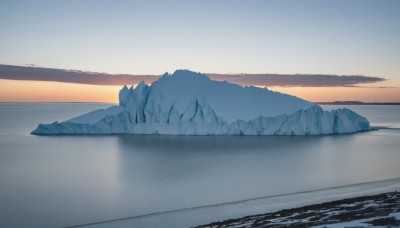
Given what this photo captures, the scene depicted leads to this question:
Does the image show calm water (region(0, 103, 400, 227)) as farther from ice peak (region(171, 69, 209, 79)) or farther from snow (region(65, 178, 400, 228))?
ice peak (region(171, 69, 209, 79))

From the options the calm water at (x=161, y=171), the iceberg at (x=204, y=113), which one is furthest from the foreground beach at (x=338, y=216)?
the iceberg at (x=204, y=113)

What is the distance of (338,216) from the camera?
780 cm

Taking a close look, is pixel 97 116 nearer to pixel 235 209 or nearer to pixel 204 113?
pixel 204 113

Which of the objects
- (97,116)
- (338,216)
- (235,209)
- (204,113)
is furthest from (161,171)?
(97,116)

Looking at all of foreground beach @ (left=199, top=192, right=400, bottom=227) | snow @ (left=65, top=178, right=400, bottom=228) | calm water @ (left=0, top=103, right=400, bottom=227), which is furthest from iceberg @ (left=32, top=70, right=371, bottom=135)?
foreground beach @ (left=199, top=192, right=400, bottom=227)

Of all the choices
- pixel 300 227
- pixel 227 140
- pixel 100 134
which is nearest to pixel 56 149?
pixel 100 134

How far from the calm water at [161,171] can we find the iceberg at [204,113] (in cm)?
117

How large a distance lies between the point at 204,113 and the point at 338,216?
19.7m

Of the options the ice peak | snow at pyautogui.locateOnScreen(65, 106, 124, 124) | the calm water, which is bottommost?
the calm water

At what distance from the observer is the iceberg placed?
26844mm

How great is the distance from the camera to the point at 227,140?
25.8m

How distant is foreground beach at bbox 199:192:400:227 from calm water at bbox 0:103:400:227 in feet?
9.40

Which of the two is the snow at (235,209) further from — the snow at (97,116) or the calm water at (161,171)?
the snow at (97,116)

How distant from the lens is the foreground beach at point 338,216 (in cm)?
689
